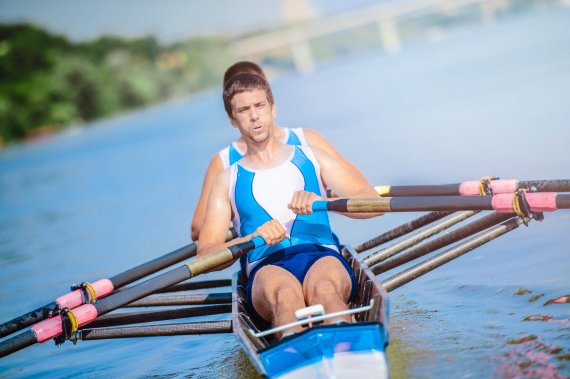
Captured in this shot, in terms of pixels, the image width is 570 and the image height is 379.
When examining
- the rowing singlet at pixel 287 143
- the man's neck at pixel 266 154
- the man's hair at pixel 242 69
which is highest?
the man's hair at pixel 242 69

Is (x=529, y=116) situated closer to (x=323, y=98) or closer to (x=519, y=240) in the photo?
(x=519, y=240)

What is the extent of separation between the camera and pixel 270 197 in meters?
5.54

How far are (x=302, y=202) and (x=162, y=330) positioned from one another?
53.2 inches

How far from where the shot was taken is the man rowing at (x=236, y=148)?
6270 mm

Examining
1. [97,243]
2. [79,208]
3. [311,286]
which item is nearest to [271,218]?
[311,286]

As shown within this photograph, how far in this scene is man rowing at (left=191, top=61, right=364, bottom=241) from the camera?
20.6ft

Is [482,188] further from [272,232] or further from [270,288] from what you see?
[270,288]

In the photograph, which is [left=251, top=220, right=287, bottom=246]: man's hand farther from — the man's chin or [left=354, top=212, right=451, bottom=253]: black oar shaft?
[left=354, top=212, right=451, bottom=253]: black oar shaft

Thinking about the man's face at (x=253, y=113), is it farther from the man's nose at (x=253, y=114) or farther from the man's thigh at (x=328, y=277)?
the man's thigh at (x=328, y=277)

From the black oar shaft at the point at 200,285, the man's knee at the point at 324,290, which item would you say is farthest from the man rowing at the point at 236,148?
the man's knee at the point at 324,290

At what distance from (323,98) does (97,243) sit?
2713 centimetres

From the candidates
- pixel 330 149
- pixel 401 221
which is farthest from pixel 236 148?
pixel 401 221

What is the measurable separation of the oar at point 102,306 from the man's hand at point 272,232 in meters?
0.06

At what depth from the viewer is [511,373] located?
14.8 ft
